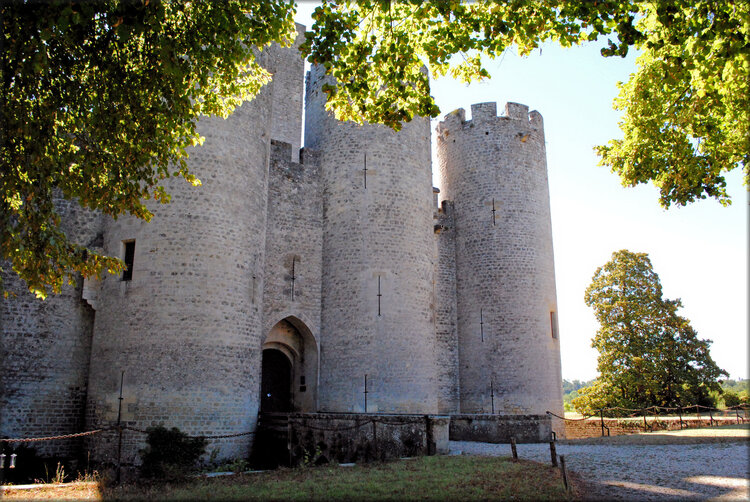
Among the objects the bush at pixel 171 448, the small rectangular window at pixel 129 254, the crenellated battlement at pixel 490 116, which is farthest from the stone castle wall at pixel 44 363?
the crenellated battlement at pixel 490 116

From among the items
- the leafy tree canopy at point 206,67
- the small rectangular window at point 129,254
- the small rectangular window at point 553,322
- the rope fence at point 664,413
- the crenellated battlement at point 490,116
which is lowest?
the rope fence at point 664,413

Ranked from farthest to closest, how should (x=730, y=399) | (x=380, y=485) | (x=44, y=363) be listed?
(x=730, y=399), (x=44, y=363), (x=380, y=485)

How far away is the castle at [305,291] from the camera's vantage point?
13438 mm

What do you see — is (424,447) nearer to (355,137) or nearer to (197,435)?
(197,435)

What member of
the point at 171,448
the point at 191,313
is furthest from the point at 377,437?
the point at 191,313

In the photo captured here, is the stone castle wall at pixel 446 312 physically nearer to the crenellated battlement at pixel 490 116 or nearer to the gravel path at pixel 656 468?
the crenellated battlement at pixel 490 116

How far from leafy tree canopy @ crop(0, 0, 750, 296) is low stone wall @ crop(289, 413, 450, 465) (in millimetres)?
5561

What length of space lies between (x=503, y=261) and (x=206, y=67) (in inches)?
532

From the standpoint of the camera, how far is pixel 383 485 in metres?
8.12

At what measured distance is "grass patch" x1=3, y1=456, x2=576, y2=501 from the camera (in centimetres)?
742

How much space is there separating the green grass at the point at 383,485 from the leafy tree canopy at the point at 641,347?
58.9 feet

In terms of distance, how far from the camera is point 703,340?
86.3 ft

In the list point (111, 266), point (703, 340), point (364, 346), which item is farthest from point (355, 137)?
point (703, 340)

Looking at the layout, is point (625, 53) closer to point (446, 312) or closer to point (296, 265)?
point (296, 265)
